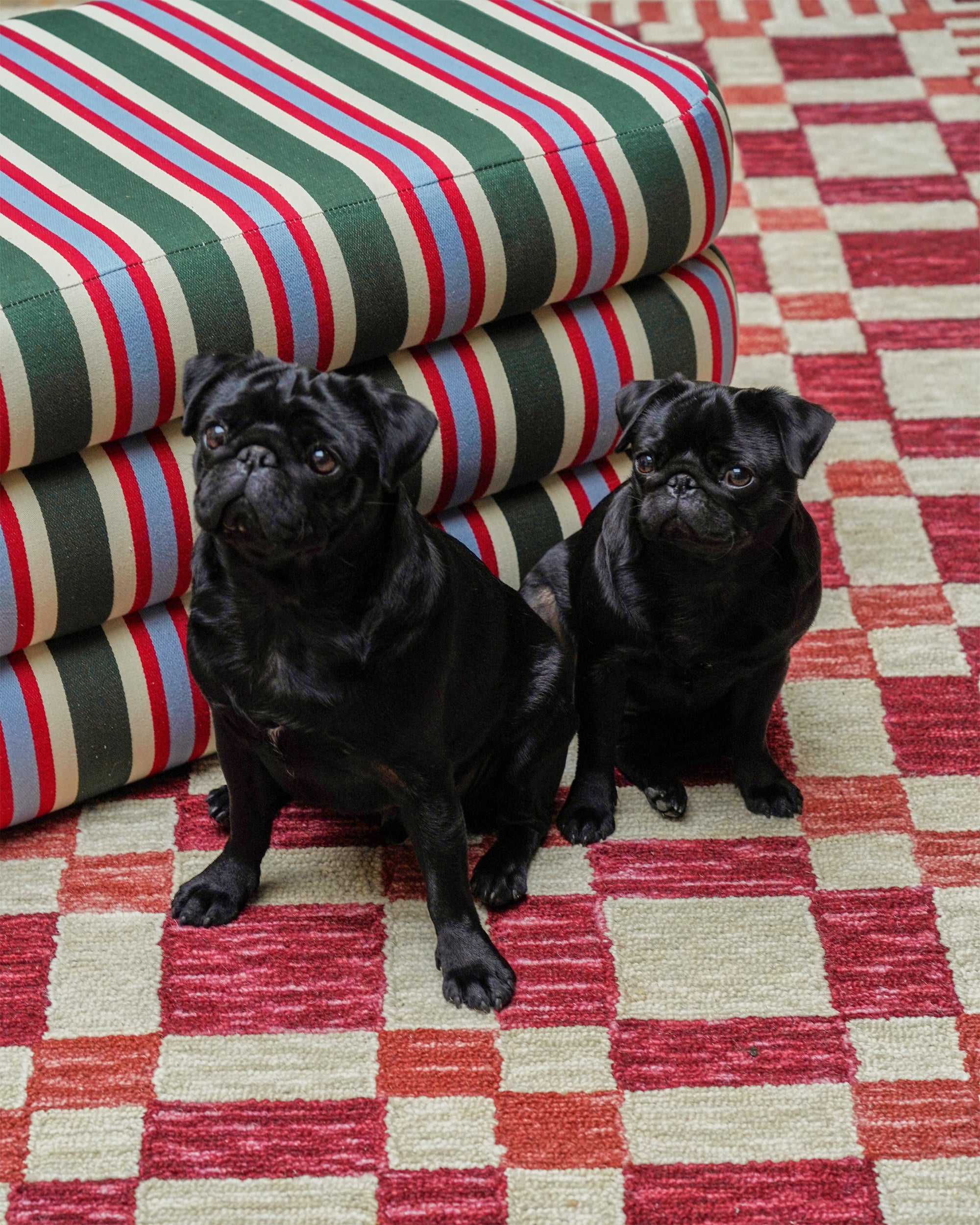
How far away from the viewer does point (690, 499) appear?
70.2 inches

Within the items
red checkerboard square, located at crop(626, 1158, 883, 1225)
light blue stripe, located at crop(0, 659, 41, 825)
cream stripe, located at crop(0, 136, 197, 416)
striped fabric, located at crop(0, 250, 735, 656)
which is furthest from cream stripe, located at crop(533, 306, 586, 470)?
red checkerboard square, located at crop(626, 1158, 883, 1225)

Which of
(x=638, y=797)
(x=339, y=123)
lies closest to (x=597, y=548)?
(x=638, y=797)

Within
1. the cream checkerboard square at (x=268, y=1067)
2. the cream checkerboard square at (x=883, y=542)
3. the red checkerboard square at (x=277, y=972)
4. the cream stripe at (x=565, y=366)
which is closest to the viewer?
the cream checkerboard square at (x=268, y=1067)

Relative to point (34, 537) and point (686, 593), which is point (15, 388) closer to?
point (34, 537)

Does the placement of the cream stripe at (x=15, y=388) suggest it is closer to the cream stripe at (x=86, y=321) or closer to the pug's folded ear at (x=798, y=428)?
the cream stripe at (x=86, y=321)

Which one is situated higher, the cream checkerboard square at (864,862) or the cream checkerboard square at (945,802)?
the cream checkerboard square at (864,862)

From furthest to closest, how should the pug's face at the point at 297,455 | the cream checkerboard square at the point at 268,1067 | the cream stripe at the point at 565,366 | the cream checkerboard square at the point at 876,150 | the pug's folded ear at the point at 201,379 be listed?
1. the cream checkerboard square at the point at 876,150
2. the cream stripe at the point at 565,366
3. the cream checkerboard square at the point at 268,1067
4. the pug's folded ear at the point at 201,379
5. the pug's face at the point at 297,455

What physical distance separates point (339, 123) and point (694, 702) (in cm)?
95

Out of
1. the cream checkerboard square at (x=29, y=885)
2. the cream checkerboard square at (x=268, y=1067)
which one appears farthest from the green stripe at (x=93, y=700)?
the cream checkerboard square at (x=268, y=1067)

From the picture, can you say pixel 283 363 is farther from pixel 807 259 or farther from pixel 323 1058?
pixel 807 259

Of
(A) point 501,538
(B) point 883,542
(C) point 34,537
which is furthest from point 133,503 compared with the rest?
(B) point 883,542

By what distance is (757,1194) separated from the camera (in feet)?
5.34

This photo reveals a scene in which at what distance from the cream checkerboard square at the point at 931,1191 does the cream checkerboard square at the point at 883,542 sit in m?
1.15

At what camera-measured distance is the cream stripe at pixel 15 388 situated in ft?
5.84
